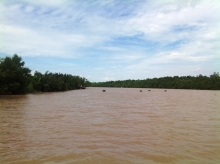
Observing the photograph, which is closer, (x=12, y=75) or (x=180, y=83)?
(x=12, y=75)

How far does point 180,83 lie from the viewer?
77.9 metres

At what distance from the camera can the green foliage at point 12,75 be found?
24.7m

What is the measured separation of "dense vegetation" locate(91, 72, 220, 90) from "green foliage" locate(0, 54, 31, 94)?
5881cm

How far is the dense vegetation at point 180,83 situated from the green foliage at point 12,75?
58805mm

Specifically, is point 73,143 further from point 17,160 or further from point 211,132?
point 211,132

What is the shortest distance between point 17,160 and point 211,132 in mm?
6305

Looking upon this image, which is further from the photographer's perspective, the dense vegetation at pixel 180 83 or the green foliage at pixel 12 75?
the dense vegetation at pixel 180 83

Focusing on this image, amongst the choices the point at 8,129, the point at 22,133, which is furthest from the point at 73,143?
the point at 8,129

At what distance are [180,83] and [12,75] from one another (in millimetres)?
65665

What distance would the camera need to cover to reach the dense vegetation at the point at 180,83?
67.0 metres

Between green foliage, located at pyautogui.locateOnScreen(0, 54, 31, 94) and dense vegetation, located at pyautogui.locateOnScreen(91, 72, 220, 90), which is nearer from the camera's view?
green foliage, located at pyautogui.locateOnScreen(0, 54, 31, 94)

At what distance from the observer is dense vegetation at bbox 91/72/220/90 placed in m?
67.0

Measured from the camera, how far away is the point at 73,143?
5.57 metres

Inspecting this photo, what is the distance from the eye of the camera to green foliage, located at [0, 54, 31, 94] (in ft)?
81.1
